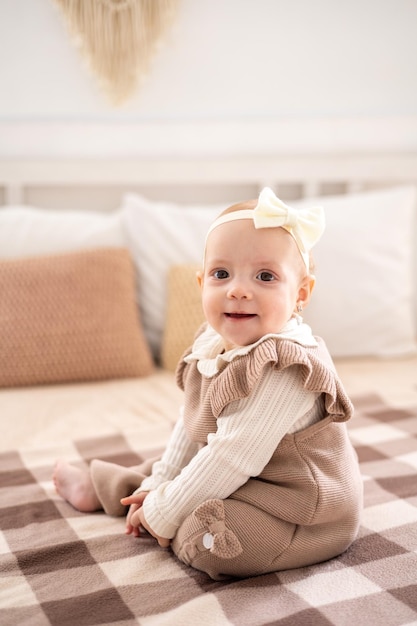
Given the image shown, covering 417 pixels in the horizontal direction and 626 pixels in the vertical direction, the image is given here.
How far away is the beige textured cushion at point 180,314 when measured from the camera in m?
1.85

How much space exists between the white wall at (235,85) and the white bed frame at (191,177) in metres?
0.05

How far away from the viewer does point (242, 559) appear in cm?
91

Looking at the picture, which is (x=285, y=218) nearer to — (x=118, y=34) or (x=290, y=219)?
(x=290, y=219)

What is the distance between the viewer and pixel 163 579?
914 millimetres

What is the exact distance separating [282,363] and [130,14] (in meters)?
1.64

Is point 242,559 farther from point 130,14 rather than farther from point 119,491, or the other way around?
point 130,14

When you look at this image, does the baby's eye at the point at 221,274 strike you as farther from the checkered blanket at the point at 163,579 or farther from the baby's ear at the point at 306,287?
the checkered blanket at the point at 163,579

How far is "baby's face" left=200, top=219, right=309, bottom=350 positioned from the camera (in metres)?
0.93

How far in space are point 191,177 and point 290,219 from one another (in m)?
1.40

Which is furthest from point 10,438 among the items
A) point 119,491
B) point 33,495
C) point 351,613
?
point 351,613

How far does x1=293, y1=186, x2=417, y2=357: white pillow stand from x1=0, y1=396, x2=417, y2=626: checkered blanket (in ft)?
2.66

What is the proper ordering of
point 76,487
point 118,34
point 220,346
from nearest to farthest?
1. point 220,346
2. point 76,487
3. point 118,34

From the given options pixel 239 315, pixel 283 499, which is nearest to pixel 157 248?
pixel 239 315

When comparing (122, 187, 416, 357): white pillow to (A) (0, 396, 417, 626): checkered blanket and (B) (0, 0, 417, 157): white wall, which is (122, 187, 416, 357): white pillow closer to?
(B) (0, 0, 417, 157): white wall
